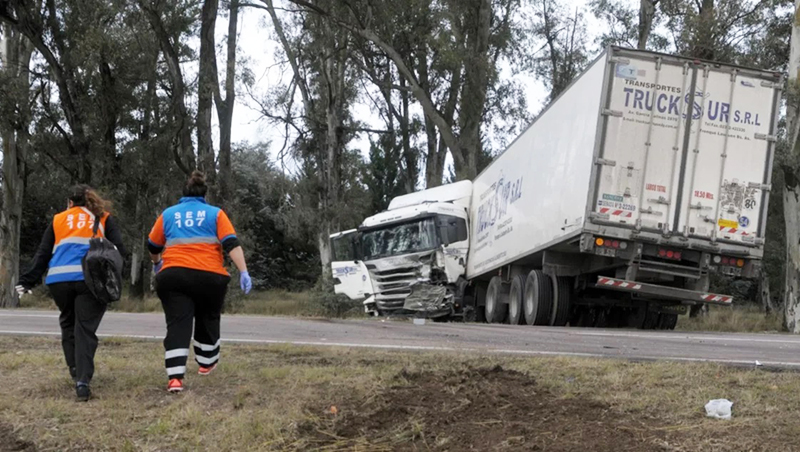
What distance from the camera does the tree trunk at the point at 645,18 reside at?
2831 centimetres

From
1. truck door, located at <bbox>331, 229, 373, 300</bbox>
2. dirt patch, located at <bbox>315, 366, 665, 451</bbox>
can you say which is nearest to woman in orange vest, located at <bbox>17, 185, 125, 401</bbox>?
dirt patch, located at <bbox>315, 366, 665, 451</bbox>

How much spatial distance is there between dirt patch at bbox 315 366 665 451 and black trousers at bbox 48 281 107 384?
1.75 meters

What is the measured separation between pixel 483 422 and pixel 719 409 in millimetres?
1367

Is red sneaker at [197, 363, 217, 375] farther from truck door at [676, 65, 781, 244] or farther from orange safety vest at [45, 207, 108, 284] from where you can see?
truck door at [676, 65, 781, 244]

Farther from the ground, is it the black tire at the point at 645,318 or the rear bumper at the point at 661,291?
the rear bumper at the point at 661,291

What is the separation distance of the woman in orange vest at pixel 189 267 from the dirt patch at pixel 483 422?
4.36 ft

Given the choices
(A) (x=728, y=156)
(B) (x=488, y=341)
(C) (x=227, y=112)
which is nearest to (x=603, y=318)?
(A) (x=728, y=156)

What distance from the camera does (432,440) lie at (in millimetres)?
4719

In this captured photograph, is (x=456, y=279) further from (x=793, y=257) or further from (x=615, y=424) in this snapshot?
(x=615, y=424)

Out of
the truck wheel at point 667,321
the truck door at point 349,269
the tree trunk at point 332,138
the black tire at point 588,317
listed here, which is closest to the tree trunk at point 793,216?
the truck wheel at point 667,321

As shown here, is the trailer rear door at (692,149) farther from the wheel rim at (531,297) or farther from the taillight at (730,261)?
the wheel rim at (531,297)

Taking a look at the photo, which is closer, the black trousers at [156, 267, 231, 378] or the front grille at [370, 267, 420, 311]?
the black trousers at [156, 267, 231, 378]

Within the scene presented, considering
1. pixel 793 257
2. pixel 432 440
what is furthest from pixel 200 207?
pixel 793 257

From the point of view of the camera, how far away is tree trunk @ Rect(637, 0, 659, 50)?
92.9 ft
